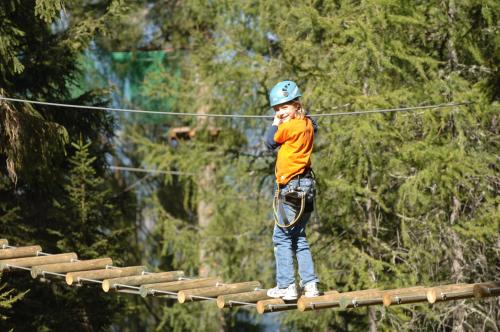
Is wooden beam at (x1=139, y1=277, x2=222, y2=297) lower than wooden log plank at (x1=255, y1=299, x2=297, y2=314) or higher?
higher

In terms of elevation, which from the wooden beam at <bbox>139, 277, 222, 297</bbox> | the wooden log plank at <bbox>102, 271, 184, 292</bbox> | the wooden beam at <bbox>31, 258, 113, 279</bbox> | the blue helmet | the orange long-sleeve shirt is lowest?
the wooden beam at <bbox>139, 277, 222, 297</bbox>

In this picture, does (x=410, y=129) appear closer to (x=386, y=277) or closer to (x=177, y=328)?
(x=386, y=277)

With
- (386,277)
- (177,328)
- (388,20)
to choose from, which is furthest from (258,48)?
(177,328)

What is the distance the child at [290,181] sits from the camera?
784 centimetres

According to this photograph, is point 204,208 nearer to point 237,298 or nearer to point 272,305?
point 237,298

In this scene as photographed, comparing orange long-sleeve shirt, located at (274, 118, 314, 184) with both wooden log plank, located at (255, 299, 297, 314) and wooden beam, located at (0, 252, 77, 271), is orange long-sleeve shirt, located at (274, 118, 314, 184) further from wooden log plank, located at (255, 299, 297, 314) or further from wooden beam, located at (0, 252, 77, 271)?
wooden beam, located at (0, 252, 77, 271)

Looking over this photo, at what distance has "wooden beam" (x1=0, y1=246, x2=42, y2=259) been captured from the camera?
30.9 feet

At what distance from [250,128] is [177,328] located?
4.40 m

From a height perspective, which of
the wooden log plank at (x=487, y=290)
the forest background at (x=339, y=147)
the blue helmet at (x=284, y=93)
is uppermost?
the forest background at (x=339, y=147)

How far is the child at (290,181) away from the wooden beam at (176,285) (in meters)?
0.81

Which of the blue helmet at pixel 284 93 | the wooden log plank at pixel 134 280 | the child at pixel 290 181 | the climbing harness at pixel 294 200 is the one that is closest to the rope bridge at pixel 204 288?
the wooden log plank at pixel 134 280

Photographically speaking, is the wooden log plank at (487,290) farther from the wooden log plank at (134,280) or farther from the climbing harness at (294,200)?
the wooden log plank at (134,280)

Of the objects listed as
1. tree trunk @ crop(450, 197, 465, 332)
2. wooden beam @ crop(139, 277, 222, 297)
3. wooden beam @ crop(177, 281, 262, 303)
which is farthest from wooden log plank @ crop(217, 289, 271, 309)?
tree trunk @ crop(450, 197, 465, 332)

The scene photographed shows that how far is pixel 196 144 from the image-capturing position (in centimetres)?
1644
